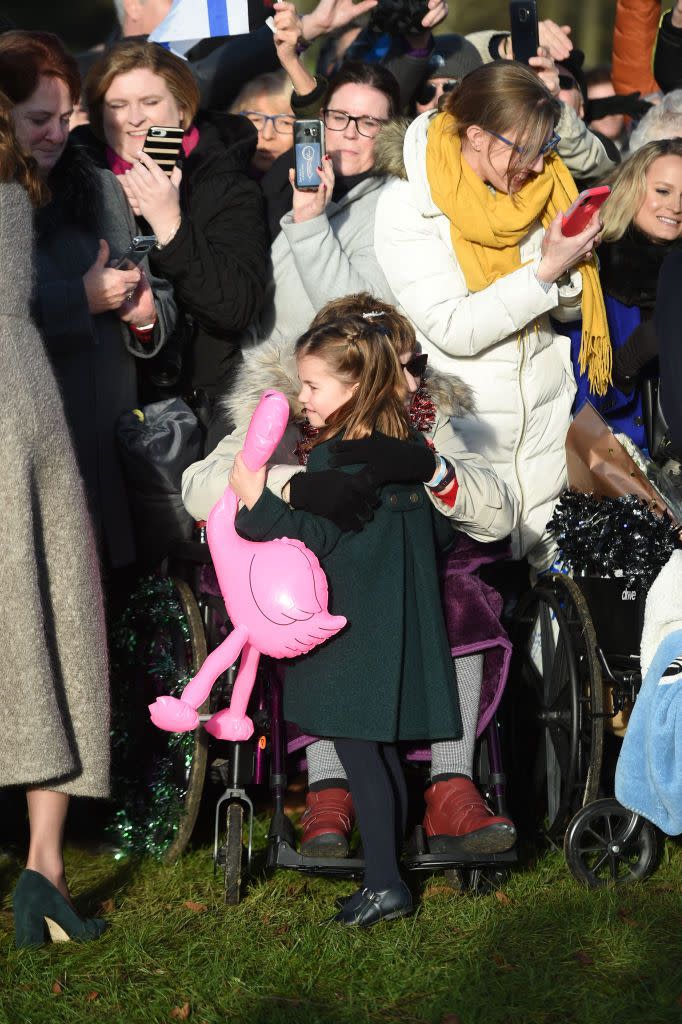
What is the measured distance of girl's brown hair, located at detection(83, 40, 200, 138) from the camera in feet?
14.9

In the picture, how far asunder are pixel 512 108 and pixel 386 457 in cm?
145

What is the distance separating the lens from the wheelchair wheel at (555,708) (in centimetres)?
393

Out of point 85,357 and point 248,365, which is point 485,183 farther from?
point 85,357

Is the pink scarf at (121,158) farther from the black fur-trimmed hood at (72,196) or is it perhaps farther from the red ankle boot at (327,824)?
the red ankle boot at (327,824)

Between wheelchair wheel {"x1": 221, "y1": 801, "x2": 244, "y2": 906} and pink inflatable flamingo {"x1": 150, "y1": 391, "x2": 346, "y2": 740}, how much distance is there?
0.35 m

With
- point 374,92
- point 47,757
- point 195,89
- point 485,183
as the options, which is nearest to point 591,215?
point 485,183

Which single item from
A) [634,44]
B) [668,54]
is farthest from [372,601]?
[634,44]

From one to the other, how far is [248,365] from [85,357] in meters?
0.49

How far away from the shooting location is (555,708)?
4195mm

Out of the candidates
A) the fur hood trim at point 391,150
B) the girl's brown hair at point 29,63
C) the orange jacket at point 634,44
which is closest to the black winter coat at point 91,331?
the girl's brown hair at point 29,63

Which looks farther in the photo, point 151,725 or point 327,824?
point 151,725

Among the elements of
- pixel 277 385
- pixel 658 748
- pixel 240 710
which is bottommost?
pixel 658 748

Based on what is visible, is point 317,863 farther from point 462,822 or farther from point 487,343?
point 487,343

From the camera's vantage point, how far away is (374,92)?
4.89m
